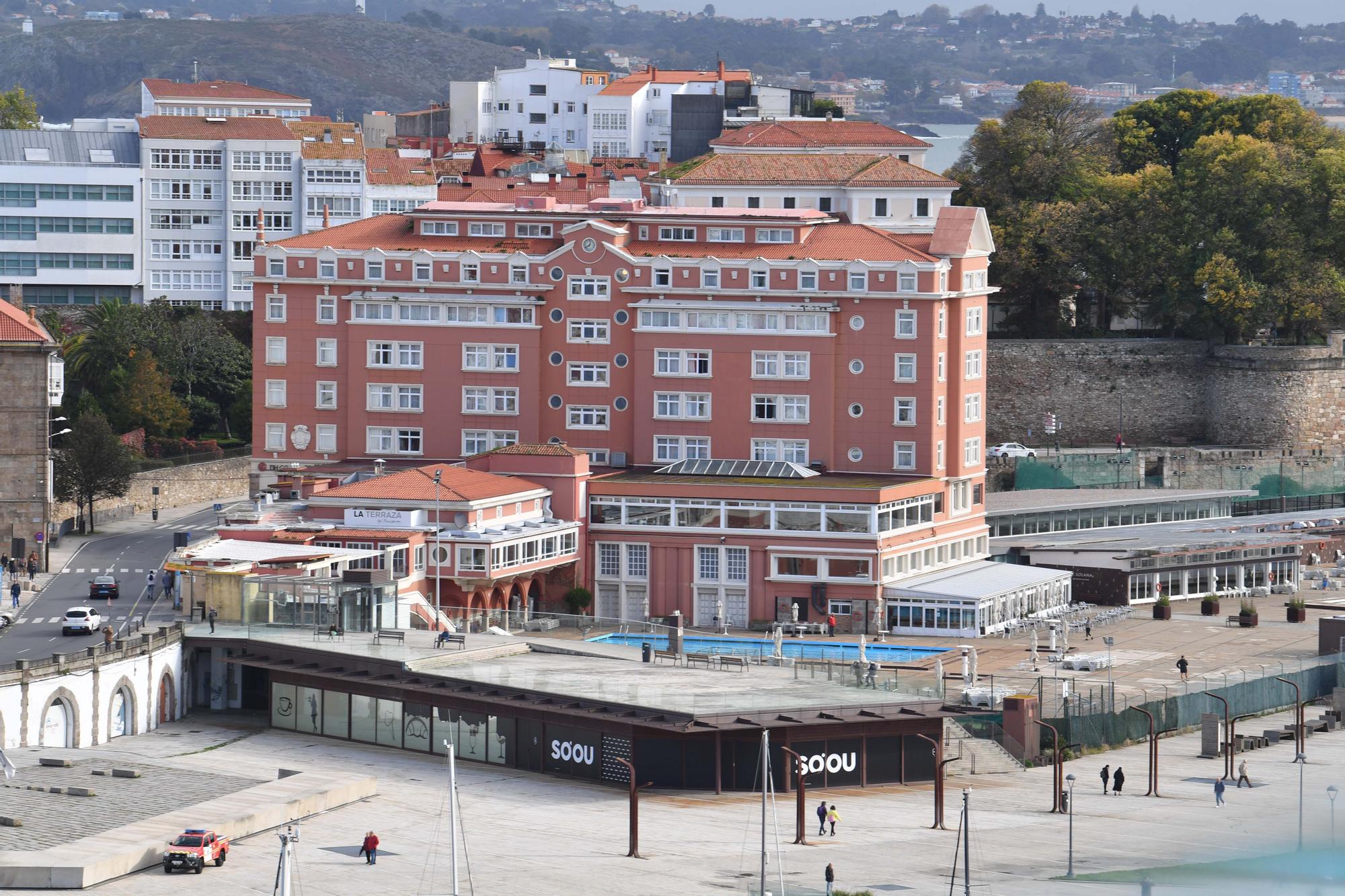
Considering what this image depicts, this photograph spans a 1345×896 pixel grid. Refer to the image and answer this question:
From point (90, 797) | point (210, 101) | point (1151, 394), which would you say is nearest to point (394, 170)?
point (210, 101)

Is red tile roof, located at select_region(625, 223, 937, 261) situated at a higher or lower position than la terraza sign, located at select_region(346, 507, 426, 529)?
higher

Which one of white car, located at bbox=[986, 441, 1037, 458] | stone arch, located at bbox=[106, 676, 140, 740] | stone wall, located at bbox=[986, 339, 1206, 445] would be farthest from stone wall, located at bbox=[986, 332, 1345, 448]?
stone arch, located at bbox=[106, 676, 140, 740]

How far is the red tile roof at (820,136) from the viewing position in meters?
139

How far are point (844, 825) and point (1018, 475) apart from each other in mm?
64631

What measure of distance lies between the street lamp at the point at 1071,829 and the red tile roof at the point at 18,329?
51.1 metres

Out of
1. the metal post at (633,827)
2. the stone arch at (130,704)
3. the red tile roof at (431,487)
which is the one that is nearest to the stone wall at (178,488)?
the red tile roof at (431,487)

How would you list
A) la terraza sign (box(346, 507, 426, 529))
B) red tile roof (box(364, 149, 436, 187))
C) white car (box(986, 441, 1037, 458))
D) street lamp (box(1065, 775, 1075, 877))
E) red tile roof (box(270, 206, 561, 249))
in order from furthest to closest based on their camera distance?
red tile roof (box(364, 149, 436, 187)) < white car (box(986, 441, 1037, 458)) < red tile roof (box(270, 206, 561, 249)) < la terraza sign (box(346, 507, 426, 529)) < street lamp (box(1065, 775, 1075, 877))

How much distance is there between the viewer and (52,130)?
15125cm

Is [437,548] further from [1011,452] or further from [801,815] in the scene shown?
[1011,452]

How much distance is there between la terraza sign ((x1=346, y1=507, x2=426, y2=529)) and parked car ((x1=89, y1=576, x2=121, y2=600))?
8.81 meters

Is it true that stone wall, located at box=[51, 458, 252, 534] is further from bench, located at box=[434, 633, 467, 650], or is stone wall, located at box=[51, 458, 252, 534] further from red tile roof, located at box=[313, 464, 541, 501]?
bench, located at box=[434, 633, 467, 650]

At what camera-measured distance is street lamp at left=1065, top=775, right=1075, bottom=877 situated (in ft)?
220

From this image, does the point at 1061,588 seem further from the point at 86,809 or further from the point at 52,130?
the point at 52,130

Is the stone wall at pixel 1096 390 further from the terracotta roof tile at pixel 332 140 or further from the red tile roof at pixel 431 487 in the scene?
the red tile roof at pixel 431 487
